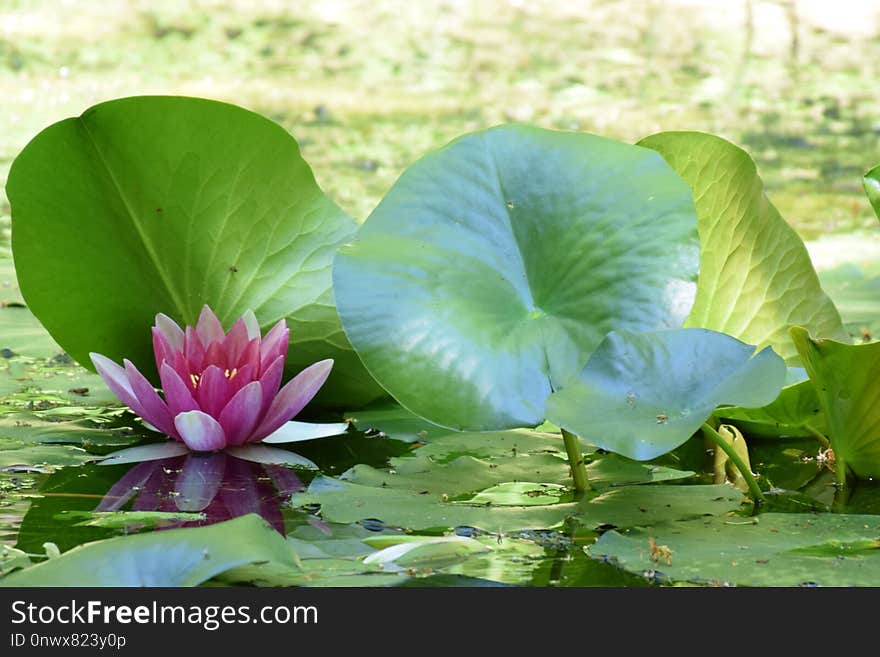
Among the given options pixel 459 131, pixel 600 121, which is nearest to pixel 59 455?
pixel 459 131

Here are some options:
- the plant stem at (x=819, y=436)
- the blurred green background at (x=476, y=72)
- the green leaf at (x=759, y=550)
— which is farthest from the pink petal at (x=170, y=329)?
the blurred green background at (x=476, y=72)

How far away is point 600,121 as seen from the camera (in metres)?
4.28

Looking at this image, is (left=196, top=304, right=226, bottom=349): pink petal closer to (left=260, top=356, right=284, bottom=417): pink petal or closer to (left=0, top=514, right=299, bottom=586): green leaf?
(left=260, top=356, right=284, bottom=417): pink petal

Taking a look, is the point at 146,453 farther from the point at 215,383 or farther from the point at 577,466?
the point at 577,466

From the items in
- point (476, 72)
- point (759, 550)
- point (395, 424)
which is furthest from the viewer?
point (476, 72)

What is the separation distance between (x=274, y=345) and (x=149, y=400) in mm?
147

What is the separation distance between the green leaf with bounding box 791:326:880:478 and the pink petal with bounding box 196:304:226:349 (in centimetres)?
62

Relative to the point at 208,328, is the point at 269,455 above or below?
below

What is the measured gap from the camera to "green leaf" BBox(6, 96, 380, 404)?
1.24 meters

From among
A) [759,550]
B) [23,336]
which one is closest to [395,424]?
[759,550]

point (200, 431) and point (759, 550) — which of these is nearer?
point (759, 550)

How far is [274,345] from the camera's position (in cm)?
124

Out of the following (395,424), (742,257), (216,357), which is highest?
(742,257)

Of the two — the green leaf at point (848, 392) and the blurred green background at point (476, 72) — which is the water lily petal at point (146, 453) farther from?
the blurred green background at point (476, 72)
